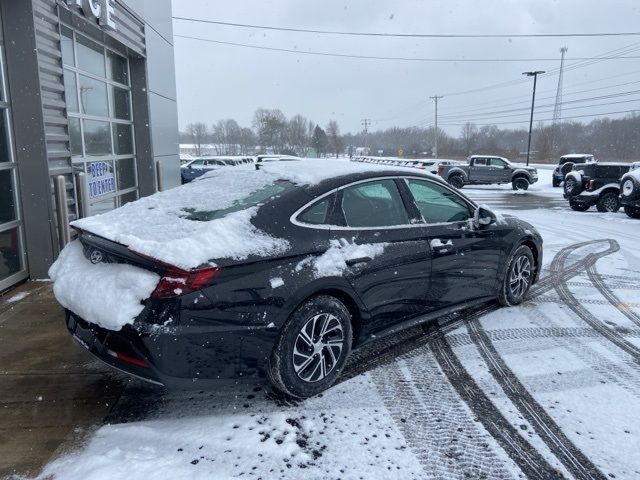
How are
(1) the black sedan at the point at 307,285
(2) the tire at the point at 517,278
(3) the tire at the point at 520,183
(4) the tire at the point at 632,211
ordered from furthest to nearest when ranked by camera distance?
(3) the tire at the point at 520,183 → (4) the tire at the point at 632,211 → (2) the tire at the point at 517,278 → (1) the black sedan at the point at 307,285

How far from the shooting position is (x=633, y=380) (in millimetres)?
3627

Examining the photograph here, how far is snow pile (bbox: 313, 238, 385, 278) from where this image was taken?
322 centimetres

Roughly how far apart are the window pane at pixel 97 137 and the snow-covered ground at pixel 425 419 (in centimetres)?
576

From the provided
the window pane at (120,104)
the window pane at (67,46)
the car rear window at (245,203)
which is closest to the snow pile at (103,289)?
the car rear window at (245,203)

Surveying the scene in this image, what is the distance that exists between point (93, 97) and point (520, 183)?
2238 cm

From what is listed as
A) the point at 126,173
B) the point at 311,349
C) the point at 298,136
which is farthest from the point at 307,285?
the point at 298,136

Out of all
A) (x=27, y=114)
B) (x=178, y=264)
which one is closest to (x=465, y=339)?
(x=178, y=264)

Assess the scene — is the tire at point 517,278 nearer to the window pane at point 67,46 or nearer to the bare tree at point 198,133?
the window pane at point 67,46

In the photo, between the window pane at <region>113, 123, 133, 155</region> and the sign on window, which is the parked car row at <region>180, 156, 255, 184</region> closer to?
the window pane at <region>113, 123, 133, 155</region>

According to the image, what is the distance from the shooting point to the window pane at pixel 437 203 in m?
4.20

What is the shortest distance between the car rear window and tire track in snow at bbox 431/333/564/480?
1877 mm

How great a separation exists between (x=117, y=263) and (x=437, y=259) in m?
2.47

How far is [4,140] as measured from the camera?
5746 mm

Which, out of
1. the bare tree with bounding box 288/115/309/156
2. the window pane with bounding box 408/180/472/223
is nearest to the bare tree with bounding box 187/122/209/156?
the bare tree with bounding box 288/115/309/156
